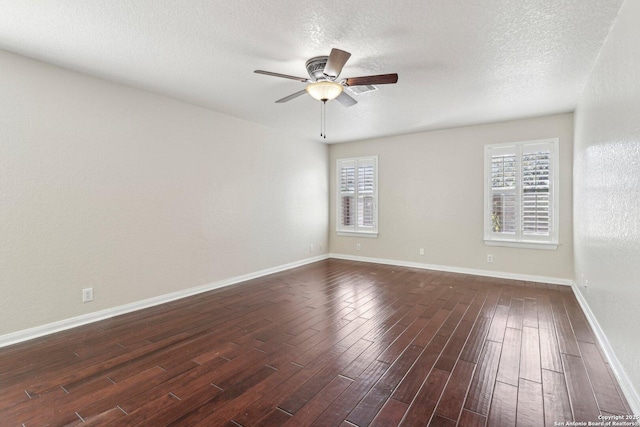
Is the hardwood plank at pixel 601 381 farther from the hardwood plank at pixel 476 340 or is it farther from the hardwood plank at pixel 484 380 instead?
the hardwood plank at pixel 476 340

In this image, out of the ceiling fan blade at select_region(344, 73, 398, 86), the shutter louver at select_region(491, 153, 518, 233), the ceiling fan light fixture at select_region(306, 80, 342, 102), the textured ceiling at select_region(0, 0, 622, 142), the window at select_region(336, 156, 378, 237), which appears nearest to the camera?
the textured ceiling at select_region(0, 0, 622, 142)

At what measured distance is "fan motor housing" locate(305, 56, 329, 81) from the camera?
9.01 feet

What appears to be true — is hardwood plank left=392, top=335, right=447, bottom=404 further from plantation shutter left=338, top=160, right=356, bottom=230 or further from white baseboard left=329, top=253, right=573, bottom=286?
plantation shutter left=338, top=160, right=356, bottom=230

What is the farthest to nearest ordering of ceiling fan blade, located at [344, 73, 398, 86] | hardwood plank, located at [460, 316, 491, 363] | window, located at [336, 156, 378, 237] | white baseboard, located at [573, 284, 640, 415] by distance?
1. window, located at [336, 156, 378, 237]
2. ceiling fan blade, located at [344, 73, 398, 86]
3. hardwood plank, located at [460, 316, 491, 363]
4. white baseboard, located at [573, 284, 640, 415]

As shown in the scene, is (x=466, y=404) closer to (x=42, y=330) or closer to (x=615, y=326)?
(x=615, y=326)

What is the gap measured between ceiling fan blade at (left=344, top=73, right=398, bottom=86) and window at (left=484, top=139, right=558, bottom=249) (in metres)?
3.30

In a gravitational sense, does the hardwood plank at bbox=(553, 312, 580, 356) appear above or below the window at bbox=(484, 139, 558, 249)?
below

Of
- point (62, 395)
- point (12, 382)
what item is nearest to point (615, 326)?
point (62, 395)

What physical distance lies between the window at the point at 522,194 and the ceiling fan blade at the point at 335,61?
367 cm

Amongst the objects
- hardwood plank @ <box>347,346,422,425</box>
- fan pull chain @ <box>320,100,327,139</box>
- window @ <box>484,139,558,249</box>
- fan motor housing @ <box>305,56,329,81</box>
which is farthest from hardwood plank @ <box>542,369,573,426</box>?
fan pull chain @ <box>320,100,327,139</box>

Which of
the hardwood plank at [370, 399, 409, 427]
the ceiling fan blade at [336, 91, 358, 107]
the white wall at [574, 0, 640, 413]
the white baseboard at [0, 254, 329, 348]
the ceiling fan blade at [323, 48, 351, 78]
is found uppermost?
the ceiling fan blade at [323, 48, 351, 78]

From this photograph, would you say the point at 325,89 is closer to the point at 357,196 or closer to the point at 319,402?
the point at 319,402

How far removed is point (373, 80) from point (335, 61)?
420mm

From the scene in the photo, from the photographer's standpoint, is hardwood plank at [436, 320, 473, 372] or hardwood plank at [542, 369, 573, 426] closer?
hardwood plank at [542, 369, 573, 426]
